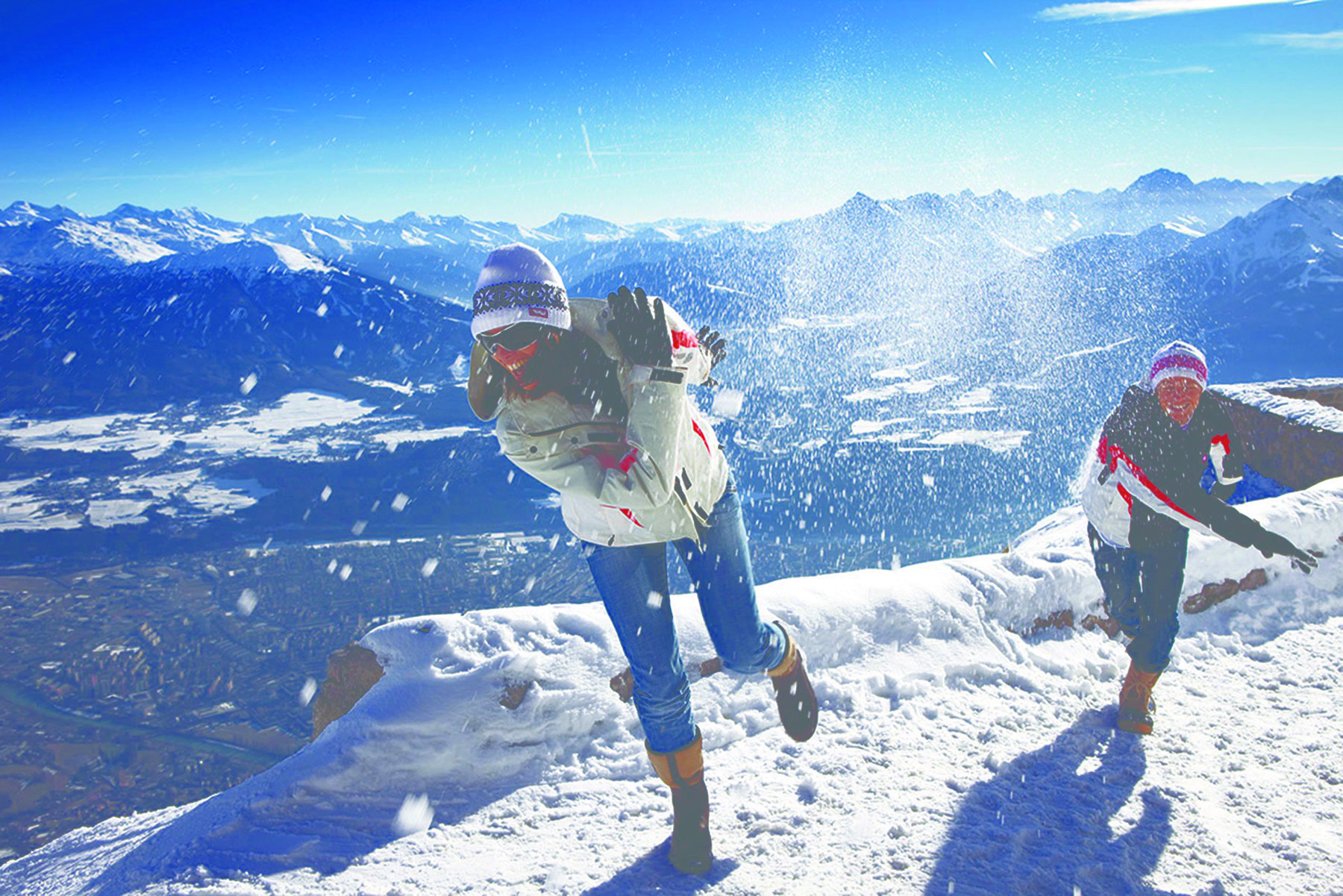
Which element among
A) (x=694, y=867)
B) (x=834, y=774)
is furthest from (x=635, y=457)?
(x=834, y=774)

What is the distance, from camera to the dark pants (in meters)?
3.99

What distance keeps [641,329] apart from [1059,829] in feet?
9.54

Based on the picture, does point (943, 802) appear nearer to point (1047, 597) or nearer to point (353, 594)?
point (1047, 597)

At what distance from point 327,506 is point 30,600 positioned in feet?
168

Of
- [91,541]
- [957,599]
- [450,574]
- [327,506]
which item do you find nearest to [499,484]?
[327,506]

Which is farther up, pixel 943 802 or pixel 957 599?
pixel 957 599

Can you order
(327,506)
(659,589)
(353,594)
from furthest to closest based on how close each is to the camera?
(327,506) → (353,594) → (659,589)

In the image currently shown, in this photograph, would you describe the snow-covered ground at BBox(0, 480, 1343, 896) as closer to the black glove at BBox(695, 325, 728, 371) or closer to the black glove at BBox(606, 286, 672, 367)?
the black glove at BBox(695, 325, 728, 371)

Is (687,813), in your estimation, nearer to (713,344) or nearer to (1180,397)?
(713,344)

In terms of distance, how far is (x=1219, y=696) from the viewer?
4371mm

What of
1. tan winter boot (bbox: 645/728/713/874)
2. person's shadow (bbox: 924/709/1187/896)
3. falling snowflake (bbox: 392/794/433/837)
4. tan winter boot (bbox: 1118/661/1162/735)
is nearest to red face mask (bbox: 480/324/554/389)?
tan winter boot (bbox: 645/728/713/874)

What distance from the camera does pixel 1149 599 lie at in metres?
4.06

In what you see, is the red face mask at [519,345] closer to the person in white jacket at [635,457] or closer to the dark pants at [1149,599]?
the person in white jacket at [635,457]

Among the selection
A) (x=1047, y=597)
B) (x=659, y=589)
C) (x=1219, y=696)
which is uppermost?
(x=659, y=589)
